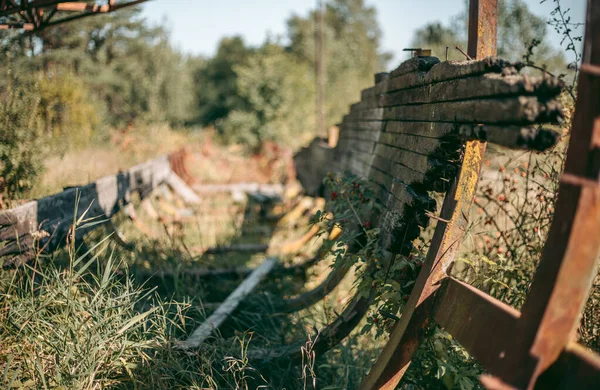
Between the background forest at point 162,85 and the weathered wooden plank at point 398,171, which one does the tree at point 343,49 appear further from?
the weathered wooden plank at point 398,171

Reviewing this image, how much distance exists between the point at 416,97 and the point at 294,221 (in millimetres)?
4498

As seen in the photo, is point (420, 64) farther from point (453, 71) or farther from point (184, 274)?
point (184, 274)

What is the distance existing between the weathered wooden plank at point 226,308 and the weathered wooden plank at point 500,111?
72.7 inches

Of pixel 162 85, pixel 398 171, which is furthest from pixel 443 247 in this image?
pixel 162 85

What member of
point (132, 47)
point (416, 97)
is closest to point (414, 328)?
point (416, 97)

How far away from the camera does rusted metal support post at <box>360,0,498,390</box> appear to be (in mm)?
1776

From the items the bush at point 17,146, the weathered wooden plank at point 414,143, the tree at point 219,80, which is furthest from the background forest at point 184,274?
the tree at point 219,80

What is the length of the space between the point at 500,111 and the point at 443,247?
2.13ft

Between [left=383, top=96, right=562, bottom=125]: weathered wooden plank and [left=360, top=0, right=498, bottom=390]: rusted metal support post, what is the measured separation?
6.2 inches

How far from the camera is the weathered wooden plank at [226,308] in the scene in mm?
2545

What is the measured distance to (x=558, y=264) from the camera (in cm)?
122

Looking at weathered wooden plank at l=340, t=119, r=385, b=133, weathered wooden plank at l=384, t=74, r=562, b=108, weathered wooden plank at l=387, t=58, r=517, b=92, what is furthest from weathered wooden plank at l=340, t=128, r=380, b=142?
weathered wooden plank at l=384, t=74, r=562, b=108

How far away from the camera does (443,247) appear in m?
1.80

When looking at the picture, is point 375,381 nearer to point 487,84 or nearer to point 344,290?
point 487,84
